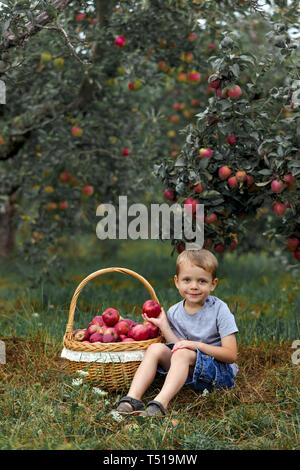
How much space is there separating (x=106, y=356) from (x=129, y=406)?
1.24 ft

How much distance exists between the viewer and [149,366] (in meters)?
3.07

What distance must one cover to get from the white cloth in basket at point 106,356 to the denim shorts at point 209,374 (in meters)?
0.18

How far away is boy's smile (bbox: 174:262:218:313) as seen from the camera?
3188mm

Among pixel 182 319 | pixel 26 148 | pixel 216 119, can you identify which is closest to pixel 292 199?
pixel 216 119

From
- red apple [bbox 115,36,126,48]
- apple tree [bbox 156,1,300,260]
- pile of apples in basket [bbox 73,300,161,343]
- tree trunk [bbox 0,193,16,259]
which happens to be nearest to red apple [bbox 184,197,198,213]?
apple tree [bbox 156,1,300,260]

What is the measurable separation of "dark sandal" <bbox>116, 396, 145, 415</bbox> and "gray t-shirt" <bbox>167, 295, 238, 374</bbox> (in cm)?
53

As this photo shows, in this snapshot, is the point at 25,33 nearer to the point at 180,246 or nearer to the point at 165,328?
the point at 180,246

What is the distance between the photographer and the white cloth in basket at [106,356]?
3162 mm

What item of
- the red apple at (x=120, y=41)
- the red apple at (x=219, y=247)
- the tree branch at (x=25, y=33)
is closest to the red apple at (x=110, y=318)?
the red apple at (x=219, y=247)

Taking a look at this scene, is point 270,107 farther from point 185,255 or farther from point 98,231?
point 98,231

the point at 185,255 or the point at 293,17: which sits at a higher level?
the point at 293,17

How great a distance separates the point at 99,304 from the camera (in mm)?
4949

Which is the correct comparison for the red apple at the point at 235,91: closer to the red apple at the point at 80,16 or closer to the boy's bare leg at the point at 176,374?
the boy's bare leg at the point at 176,374
